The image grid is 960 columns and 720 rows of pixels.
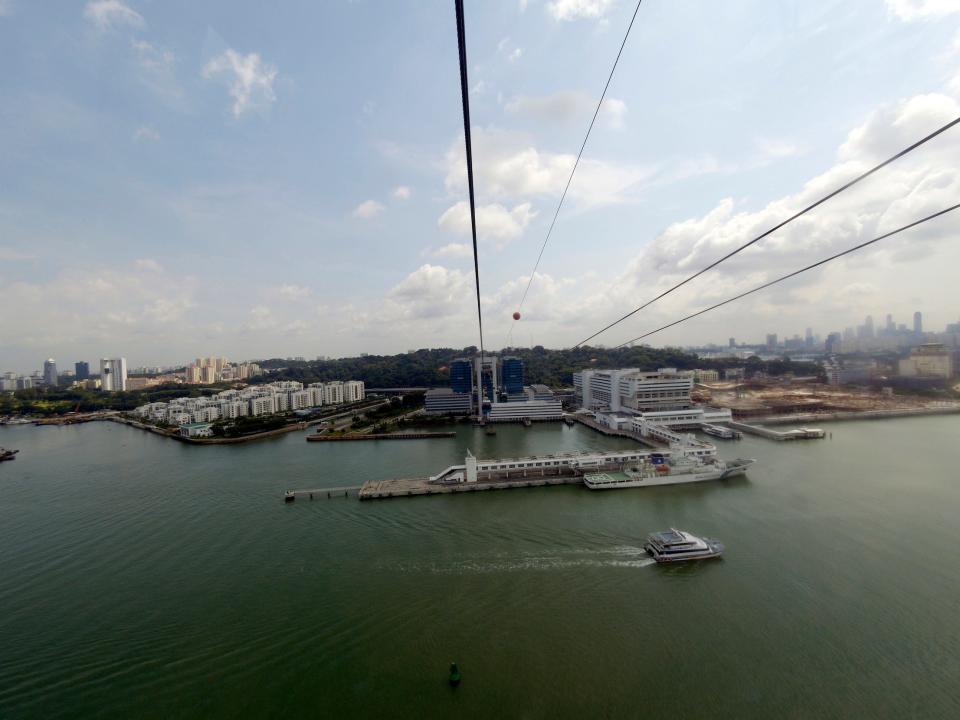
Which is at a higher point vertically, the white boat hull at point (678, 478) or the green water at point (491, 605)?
the white boat hull at point (678, 478)

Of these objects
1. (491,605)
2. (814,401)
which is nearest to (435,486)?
(491,605)

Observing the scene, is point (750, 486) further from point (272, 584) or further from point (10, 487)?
point (10, 487)

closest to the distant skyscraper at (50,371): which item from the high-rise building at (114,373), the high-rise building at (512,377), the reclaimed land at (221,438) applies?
the high-rise building at (114,373)

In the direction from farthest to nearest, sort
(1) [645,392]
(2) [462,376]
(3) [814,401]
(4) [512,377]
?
(4) [512,377]
(2) [462,376]
(3) [814,401]
(1) [645,392]

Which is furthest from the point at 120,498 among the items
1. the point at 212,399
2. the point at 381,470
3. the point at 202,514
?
the point at 212,399

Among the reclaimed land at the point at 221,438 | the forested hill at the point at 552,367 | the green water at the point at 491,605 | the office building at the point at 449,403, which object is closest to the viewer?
the green water at the point at 491,605

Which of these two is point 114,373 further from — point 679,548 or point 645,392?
point 679,548

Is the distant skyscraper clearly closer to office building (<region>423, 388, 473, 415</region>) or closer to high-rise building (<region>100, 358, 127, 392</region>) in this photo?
high-rise building (<region>100, 358, 127, 392</region>)

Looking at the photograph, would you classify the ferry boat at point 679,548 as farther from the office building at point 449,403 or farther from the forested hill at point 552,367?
the forested hill at point 552,367
